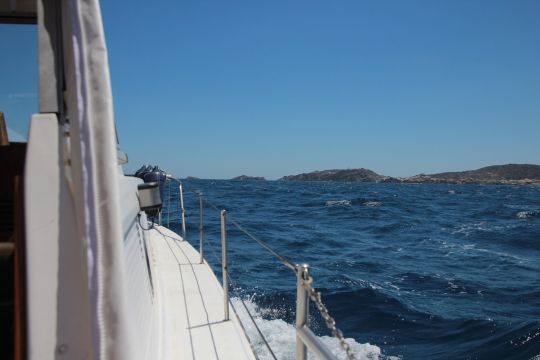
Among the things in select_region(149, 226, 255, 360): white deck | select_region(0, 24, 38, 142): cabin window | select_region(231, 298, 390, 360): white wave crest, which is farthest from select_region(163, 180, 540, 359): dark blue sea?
select_region(0, 24, 38, 142): cabin window

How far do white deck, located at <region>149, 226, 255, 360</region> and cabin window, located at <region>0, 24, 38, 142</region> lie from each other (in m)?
1.47

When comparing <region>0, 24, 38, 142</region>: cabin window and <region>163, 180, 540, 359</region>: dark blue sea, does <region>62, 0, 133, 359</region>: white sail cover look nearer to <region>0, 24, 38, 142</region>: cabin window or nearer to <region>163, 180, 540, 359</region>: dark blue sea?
<region>0, 24, 38, 142</region>: cabin window

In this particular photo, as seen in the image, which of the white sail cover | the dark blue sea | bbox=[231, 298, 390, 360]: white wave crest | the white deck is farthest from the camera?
the dark blue sea

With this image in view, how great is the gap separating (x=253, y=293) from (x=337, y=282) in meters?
1.64

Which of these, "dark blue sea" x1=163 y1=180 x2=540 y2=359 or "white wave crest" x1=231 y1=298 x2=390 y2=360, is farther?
"dark blue sea" x1=163 y1=180 x2=540 y2=359

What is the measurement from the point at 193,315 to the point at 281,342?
1211mm

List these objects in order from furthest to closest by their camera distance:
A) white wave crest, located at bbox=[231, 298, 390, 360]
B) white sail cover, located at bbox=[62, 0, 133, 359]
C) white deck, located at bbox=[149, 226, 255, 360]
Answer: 1. white wave crest, located at bbox=[231, 298, 390, 360]
2. white deck, located at bbox=[149, 226, 255, 360]
3. white sail cover, located at bbox=[62, 0, 133, 359]

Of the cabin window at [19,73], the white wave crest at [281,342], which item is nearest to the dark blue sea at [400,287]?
the white wave crest at [281,342]

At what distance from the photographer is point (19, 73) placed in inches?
83.7

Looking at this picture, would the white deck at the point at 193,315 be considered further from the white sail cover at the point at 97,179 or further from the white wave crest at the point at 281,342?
the white sail cover at the point at 97,179

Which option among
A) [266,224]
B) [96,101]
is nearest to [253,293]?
[96,101]

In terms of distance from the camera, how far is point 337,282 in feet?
21.5

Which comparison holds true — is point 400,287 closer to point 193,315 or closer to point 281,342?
point 281,342

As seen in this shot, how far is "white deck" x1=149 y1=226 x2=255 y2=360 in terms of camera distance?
2480 mm
